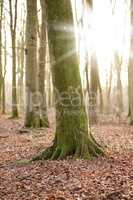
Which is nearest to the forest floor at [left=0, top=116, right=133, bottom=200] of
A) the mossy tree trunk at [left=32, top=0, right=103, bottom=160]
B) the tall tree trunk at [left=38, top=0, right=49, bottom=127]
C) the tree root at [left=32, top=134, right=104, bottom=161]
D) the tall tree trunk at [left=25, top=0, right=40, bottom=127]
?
the tree root at [left=32, top=134, right=104, bottom=161]

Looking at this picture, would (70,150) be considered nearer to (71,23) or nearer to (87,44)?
(71,23)

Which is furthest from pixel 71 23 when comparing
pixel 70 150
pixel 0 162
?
pixel 0 162

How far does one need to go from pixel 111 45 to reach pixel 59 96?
25962 millimetres

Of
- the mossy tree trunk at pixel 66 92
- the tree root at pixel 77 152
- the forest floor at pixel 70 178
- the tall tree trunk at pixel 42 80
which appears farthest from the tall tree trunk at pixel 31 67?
the tree root at pixel 77 152

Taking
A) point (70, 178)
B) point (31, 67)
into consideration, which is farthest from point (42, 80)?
point (70, 178)

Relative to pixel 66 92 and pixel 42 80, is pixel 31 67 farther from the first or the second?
pixel 66 92

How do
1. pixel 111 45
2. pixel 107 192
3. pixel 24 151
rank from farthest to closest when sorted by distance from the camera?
1. pixel 111 45
2. pixel 24 151
3. pixel 107 192

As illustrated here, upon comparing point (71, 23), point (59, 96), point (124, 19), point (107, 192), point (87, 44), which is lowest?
point (107, 192)

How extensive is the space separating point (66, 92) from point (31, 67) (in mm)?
7851

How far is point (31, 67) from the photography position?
55.8 feet

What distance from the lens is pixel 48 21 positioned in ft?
31.5

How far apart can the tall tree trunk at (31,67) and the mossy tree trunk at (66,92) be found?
7.30m

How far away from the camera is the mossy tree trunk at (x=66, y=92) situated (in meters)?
9.38

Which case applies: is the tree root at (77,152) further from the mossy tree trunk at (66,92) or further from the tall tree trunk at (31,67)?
the tall tree trunk at (31,67)
